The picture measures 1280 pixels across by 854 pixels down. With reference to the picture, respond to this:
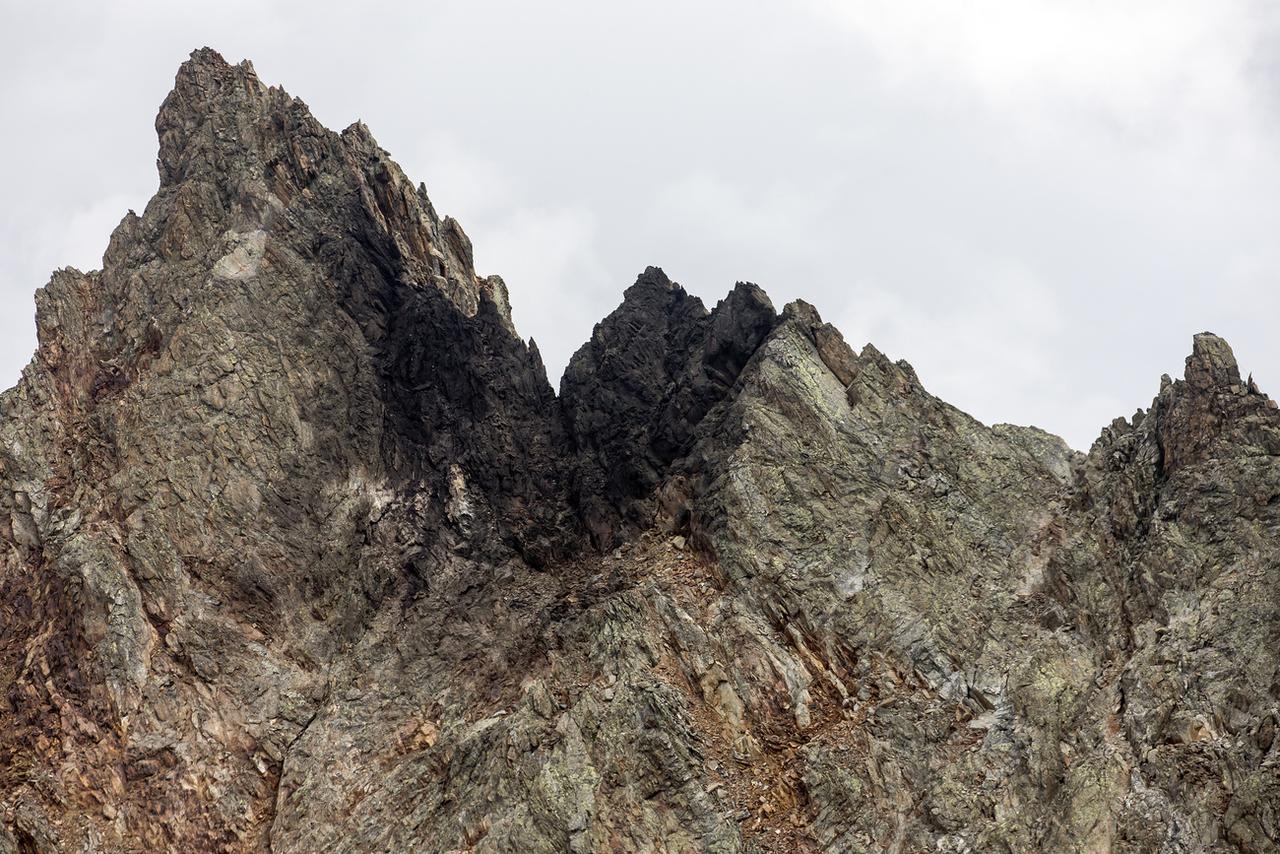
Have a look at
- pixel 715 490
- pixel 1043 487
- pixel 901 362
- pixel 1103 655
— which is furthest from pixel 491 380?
pixel 1103 655

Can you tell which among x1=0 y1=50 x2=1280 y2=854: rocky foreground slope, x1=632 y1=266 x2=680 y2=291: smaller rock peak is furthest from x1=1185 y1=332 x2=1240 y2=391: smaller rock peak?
x1=632 y1=266 x2=680 y2=291: smaller rock peak

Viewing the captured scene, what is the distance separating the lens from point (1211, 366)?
146 ft

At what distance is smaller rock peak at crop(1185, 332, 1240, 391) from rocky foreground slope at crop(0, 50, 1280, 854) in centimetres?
13

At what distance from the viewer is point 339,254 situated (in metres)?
56.8

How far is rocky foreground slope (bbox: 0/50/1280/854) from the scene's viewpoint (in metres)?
38.2

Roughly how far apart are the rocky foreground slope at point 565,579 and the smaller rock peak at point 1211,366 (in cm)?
13

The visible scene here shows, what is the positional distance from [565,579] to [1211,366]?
2679 cm

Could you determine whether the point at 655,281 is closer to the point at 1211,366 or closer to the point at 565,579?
the point at 565,579

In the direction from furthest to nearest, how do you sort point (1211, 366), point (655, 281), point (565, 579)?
point (655, 281)
point (565, 579)
point (1211, 366)

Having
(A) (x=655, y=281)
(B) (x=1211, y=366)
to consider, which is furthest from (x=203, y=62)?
(B) (x=1211, y=366)

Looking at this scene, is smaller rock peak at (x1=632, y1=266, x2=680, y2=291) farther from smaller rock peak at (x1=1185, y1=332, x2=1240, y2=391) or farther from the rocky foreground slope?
smaller rock peak at (x1=1185, y1=332, x2=1240, y2=391)

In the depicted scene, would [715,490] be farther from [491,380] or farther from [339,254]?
[339,254]

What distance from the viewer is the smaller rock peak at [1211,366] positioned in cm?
4412

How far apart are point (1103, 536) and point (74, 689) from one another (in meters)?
38.5
